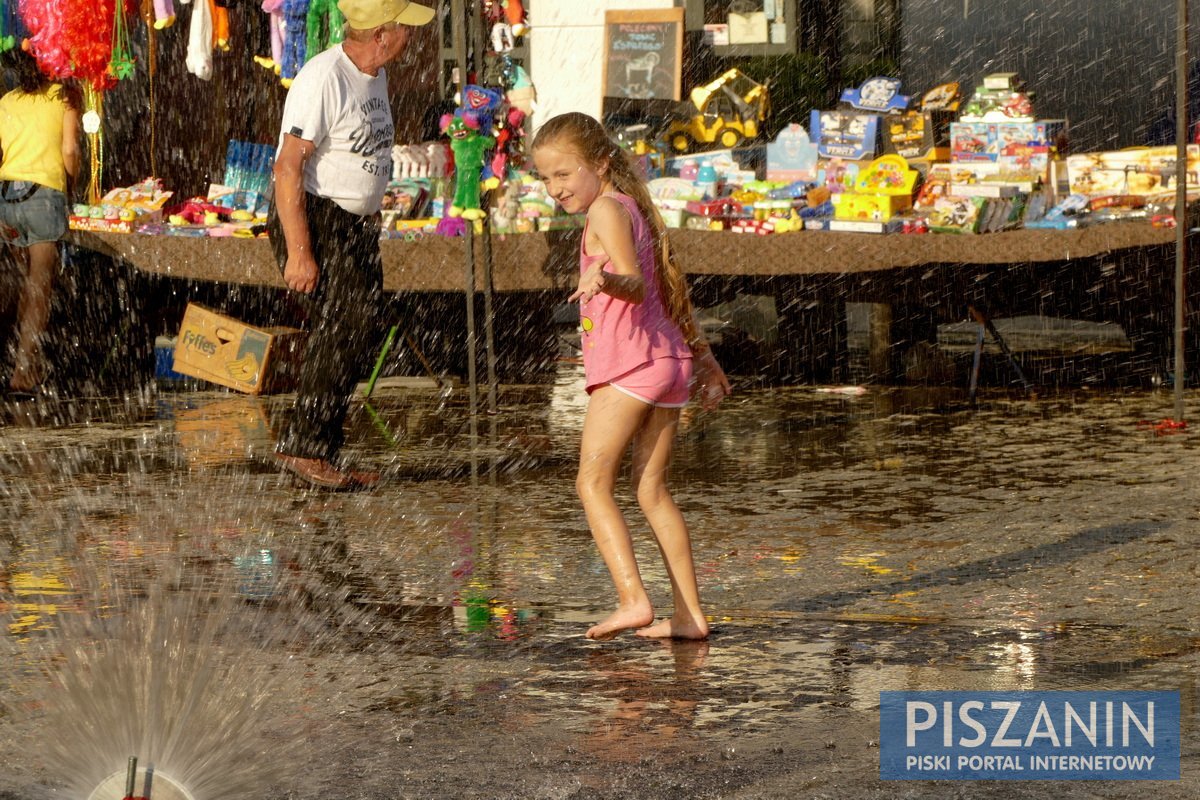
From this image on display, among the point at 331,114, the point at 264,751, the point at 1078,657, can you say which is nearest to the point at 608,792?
the point at 264,751

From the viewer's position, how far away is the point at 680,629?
16.9 ft

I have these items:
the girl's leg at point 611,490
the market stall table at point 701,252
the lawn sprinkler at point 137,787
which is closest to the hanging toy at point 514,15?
the market stall table at point 701,252

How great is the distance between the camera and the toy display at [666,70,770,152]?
37.3 ft

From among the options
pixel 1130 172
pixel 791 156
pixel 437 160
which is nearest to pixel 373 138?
pixel 437 160

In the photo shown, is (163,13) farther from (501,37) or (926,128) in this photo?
(926,128)

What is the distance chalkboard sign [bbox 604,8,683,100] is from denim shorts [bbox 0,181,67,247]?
11.4 feet

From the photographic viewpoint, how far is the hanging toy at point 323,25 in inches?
419

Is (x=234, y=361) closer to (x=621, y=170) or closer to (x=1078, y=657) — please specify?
(x=621, y=170)

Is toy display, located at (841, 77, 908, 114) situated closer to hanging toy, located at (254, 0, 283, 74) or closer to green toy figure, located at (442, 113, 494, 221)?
green toy figure, located at (442, 113, 494, 221)

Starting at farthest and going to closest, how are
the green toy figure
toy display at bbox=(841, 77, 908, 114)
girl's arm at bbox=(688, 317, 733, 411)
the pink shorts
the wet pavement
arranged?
toy display at bbox=(841, 77, 908, 114) < the green toy figure < girl's arm at bbox=(688, 317, 733, 411) < the pink shorts < the wet pavement

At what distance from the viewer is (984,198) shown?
33.2 feet

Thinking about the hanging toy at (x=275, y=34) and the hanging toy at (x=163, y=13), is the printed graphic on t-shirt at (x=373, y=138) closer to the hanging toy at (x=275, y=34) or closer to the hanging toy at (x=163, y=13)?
the hanging toy at (x=275, y=34)

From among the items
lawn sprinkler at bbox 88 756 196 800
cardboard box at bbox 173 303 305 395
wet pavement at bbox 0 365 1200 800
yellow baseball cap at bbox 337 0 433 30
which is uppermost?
yellow baseball cap at bbox 337 0 433 30

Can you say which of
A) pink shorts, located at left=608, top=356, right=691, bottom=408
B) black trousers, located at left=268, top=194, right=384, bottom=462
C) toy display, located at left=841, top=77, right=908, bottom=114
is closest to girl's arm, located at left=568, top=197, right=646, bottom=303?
pink shorts, located at left=608, top=356, right=691, bottom=408
